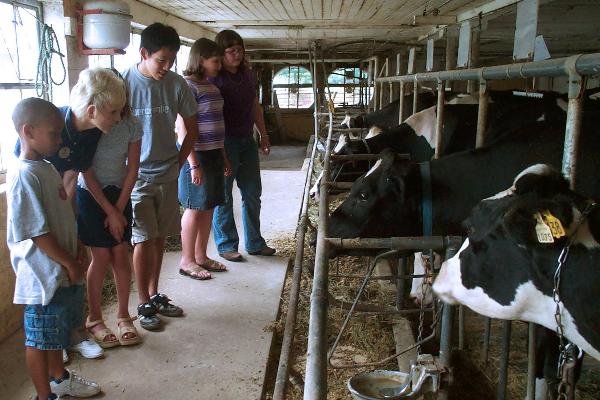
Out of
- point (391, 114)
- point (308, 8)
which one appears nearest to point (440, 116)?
point (391, 114)

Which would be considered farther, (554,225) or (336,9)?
(336,9)

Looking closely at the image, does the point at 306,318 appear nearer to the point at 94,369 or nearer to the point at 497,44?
the point at 94,369

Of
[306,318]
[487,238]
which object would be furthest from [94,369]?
[487,238]

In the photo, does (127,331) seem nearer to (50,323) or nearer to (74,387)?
(74,387)

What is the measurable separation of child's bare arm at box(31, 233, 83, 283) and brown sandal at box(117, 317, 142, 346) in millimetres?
791

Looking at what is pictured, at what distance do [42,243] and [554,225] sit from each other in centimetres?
186

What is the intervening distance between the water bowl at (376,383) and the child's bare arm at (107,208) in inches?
62.0

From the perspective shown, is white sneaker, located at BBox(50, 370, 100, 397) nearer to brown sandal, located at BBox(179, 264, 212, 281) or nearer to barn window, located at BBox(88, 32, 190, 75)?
brown sandal, located at BBox(179, 264, 212, 281)

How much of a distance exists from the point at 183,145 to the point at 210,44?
712mm

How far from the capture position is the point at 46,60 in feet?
13.1

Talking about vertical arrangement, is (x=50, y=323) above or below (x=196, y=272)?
above

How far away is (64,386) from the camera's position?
2.58 metres

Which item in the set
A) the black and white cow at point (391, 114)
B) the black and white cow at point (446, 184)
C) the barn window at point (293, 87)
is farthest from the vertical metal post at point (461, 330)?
the barn window at point (293, 87)

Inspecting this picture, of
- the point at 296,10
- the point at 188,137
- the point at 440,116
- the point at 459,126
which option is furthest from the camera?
the point at 296,10
